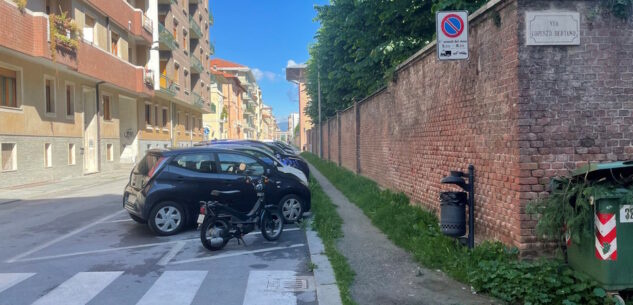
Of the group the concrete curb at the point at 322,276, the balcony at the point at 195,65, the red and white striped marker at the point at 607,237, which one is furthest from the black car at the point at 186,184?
the balcony at the point at 195,65

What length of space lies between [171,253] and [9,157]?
Answer: 42.9 ft

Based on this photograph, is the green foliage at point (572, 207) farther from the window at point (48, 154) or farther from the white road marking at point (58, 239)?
the window at point (48, 154)

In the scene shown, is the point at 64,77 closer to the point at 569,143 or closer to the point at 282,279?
the point at 282,279

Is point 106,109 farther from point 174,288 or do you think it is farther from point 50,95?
point 174,288

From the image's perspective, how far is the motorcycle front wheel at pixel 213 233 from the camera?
726cm

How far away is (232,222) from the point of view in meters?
7.56

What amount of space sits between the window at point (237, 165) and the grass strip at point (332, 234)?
1519 millimetres

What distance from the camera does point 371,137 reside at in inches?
616

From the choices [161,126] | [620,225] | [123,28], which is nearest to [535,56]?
[620,225]

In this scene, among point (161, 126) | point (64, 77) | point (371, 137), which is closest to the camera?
point (371, 137)

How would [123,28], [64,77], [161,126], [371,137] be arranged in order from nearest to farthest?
[371,137]
[64,77]
[123,28]
[161,126]

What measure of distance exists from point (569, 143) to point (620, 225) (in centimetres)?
124

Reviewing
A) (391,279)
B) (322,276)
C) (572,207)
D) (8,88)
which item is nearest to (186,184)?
(322,276)

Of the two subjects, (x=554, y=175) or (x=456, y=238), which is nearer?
(x=554, y=175)
